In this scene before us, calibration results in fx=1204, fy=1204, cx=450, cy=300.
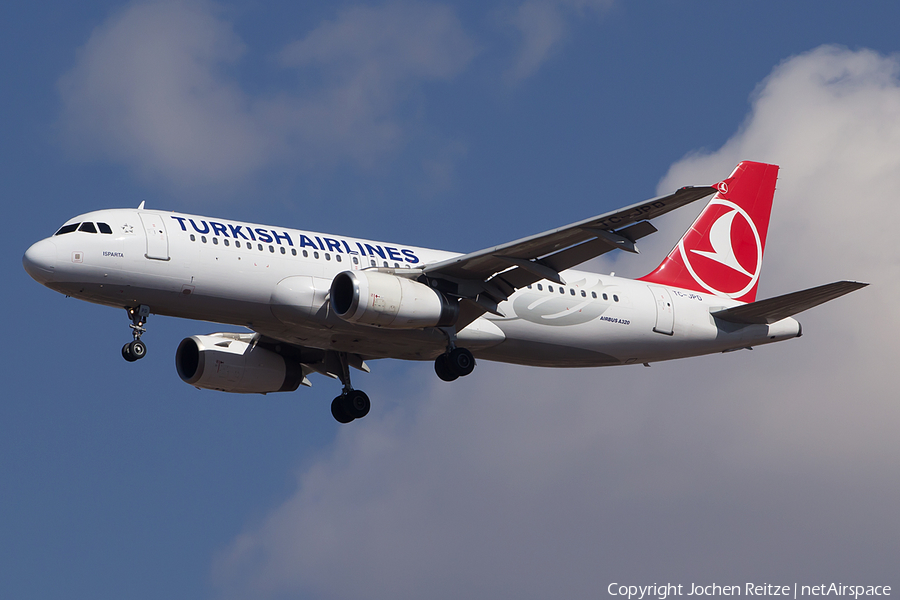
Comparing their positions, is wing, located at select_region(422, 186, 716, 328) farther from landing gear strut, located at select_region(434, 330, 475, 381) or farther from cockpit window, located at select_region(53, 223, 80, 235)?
cockpit window, located at select_region(53, 223, 80, 235)

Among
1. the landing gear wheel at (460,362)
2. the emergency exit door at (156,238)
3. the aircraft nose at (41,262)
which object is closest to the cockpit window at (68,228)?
the aircraft nose at (41,262)

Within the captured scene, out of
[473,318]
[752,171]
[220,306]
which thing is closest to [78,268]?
[220,306]

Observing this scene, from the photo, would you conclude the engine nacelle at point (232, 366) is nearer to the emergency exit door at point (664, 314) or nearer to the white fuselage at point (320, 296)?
the white fuselage at point (320, 296)

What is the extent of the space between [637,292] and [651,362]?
8.26 feet

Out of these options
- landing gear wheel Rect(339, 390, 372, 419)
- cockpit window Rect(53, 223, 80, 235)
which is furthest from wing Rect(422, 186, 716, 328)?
cockpit window Rect(53, 223, 80, 235)

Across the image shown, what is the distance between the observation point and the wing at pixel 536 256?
103 ft

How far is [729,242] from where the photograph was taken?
4444 cm

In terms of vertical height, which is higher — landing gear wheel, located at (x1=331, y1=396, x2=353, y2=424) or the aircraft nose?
the aircraft nose

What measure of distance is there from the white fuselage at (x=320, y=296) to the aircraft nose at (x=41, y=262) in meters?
0.03

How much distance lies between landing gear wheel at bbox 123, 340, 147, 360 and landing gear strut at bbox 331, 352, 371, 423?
8179mm

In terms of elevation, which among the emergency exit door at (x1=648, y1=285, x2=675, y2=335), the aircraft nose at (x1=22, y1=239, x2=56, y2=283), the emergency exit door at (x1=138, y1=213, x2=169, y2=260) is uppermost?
the emergency exit door at (x1=648, y1=285, x2=675, y2=335)

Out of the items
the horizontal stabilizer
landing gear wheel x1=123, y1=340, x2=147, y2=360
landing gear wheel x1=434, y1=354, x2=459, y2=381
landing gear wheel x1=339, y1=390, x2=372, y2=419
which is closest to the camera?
landing gear wheel x1=123, y1=340, x2=147, y2=360

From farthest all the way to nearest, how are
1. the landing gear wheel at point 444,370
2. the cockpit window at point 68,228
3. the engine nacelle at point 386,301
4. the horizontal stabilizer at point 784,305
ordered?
1. the landing gear wheel at point 444,370
2. the horizontal stabilizer at point 784,305
3. the engine nacelle at point 386,301
4. the cockpit window at point 68,228

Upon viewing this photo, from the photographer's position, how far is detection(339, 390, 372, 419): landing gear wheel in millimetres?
39312
